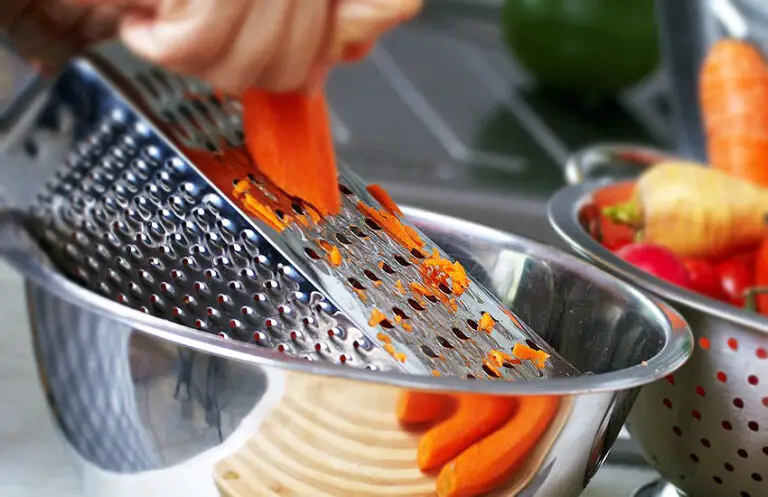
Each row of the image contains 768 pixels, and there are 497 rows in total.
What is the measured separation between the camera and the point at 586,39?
1.28 meters

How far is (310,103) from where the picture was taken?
1.54ft

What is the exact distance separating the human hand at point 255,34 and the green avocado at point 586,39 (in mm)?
868

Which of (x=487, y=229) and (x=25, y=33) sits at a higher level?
(x=25, y=33)

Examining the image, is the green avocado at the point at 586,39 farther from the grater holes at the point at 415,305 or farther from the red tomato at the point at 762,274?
the grater holes at the point at 415,305

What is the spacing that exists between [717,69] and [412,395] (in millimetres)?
655

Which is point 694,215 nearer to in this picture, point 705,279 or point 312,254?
point 705,279

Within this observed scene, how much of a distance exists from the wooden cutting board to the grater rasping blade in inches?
1.7

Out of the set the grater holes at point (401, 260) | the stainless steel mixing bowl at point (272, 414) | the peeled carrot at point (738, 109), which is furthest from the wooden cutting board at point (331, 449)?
the peeled carrot at point (738, 109)

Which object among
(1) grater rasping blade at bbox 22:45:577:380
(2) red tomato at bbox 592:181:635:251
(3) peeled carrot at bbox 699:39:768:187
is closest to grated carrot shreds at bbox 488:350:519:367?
(1) grater rasping blade at bbox 22:45:577:380

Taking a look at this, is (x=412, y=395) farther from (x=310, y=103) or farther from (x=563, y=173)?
(x=563, y=173)

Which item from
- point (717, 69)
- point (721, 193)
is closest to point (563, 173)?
point (717, 69)

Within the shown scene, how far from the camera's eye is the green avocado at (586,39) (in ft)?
4.15

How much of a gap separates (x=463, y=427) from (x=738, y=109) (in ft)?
2.04

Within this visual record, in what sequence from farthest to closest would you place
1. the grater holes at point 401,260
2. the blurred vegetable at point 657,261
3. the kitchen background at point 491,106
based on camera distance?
the kitchen background at point 491,106, the blurred vegetable at point 657,261, the grater holes at point 401,260
